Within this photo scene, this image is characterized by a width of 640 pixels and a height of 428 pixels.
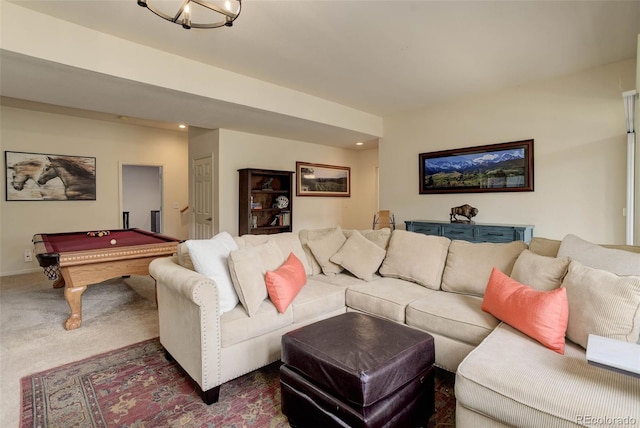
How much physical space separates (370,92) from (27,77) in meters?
3.74

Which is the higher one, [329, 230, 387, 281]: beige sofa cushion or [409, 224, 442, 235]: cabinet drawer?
[409, 224, 442, 235]: cabinet drawer

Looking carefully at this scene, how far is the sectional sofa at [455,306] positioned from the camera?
1276mm

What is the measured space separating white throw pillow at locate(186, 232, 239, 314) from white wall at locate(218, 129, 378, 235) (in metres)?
3.14

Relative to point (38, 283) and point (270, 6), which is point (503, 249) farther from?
point (38, 283)

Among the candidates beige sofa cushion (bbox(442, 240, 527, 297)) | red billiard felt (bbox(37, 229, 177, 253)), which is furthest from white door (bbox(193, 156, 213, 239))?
beige sofa cushion (bbox(442, 240, 527, 297))

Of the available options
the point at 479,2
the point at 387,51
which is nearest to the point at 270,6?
the point at 387,51

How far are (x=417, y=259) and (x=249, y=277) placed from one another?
1473 mm

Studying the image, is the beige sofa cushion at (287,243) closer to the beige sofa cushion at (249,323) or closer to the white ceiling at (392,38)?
the beige sofa cushion at (249,323)

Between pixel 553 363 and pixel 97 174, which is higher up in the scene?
pixel 97 174

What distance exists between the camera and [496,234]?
13.0ft

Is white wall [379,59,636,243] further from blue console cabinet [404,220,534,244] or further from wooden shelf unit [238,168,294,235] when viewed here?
wooden shelf unit [238,168,294,235]

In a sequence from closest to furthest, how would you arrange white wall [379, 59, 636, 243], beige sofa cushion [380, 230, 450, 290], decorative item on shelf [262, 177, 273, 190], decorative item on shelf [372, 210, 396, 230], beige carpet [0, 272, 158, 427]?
beige carpet [0, 272, 158, 427]
beige sofa cushion [380, 230, 450, 290]
white wall [379, 59, 636, 243]
decorative item on shelf [372, 210, 396, 230]
decorative item on shelf [262, 177, 273, 190]

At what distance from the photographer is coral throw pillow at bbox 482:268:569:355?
1.58 meters

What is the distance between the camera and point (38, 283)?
4453mm
